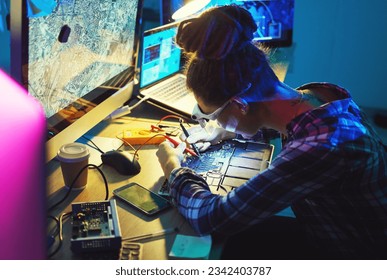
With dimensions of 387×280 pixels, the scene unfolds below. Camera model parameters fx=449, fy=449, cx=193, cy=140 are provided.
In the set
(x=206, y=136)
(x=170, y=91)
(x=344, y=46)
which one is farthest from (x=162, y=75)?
(x=344, y=46)

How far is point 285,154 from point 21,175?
1.95ft

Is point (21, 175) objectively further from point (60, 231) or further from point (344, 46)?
point (344, 46)

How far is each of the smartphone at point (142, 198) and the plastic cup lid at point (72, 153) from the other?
0.12 m

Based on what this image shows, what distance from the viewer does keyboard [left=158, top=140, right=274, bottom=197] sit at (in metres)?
1.22

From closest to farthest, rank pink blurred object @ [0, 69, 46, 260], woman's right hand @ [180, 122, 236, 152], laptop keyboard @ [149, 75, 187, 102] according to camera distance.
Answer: pink blurred object @ [0, 69, 46, 260] < woman's right hand @ [180, 122, 236, 152] < laptop keyboard @ [149, 75, 187, 102]

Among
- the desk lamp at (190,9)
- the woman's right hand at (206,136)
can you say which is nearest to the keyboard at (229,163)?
the woman's right hand at (206,136)

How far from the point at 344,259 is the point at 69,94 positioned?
84 cm

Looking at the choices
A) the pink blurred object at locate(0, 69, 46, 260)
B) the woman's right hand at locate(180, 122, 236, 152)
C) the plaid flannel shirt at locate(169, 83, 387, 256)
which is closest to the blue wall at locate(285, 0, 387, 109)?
the woman's right hand at locate(180, 122, 236, 152)

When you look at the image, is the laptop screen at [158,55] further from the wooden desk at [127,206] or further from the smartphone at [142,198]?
the smartphone at [142,198]

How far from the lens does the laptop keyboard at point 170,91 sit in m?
1.69

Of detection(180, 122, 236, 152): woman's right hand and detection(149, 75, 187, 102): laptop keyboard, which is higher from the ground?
detection(149, 75, 187, 102): laptop keyboard

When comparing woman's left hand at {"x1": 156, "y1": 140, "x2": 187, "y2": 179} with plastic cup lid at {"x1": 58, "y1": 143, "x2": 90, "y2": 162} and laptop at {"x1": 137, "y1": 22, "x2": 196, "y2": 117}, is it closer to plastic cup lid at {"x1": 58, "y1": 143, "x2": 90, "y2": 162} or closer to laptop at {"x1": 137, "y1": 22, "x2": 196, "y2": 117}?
plastic cup lid at {"x1": 58, "y1": 143, "x2": 90, "y2": 162}

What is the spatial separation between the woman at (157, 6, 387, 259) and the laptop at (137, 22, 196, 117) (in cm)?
53

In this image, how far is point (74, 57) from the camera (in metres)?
1.22
